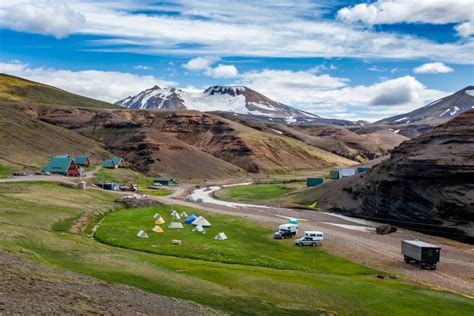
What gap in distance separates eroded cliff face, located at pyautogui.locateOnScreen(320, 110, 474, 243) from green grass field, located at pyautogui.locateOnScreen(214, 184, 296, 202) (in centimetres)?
2423

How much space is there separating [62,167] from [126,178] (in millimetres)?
22933

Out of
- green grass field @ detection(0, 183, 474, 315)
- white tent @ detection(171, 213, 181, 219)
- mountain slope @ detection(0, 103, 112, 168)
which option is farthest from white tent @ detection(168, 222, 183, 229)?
mountain slope @ detection(0, 103, 112, 168)

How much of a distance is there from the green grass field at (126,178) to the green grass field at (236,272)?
70.8 metres

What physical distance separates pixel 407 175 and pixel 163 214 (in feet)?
168

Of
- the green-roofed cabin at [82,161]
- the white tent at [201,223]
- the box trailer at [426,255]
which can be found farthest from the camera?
the green-roofed cabin at [82,161]

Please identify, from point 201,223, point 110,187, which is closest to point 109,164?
point 110,187

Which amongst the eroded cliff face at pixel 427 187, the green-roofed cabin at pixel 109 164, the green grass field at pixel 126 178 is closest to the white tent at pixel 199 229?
the eroded cliff face at pixel 427 187

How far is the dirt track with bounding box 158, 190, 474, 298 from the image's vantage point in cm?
5331

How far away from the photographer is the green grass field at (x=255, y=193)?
136625mm

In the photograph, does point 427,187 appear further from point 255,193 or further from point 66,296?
point 66,296

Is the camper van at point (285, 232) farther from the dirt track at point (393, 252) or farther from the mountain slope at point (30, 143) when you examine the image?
the mountain slope at point (30, 143)

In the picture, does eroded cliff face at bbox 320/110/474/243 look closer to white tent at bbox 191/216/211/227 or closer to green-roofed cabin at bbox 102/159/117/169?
white tent at bbox 191/216/211/227

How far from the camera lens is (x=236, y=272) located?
147 ft

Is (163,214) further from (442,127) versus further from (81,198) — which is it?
(442,127)
